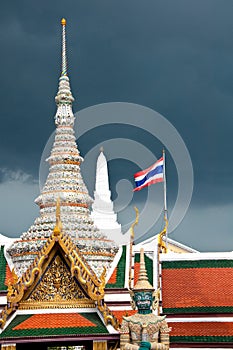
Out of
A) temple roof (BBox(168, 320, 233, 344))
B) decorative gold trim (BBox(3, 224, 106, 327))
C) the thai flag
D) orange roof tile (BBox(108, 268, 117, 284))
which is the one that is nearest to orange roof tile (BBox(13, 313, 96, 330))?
decorative gold trim (BBox(3, 224, 106, 327))

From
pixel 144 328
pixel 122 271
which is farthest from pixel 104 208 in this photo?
pixel 144 328

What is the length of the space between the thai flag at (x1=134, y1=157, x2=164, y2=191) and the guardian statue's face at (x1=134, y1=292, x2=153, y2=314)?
9881mm

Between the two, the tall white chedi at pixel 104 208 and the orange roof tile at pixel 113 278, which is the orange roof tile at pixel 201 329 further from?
the tall white chedi at pixel 104 208

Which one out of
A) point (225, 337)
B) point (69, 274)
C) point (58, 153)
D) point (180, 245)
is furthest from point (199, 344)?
point (180, 245)

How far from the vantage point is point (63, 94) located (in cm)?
1973

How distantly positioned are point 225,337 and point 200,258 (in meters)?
2.71

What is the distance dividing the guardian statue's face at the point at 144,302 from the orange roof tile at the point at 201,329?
8.92ft

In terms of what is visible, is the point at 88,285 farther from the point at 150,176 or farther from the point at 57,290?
the point at 150,176

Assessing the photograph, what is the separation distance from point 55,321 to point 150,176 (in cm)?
957

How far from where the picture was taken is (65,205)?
60.6 ft

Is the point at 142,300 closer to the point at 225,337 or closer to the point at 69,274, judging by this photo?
the point at 69,274

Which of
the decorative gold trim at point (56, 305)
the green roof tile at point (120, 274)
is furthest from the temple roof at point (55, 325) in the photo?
the green roof tile at point (120, 274)

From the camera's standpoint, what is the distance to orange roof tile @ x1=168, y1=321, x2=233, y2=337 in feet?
54.6

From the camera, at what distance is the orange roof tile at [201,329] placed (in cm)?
1666
